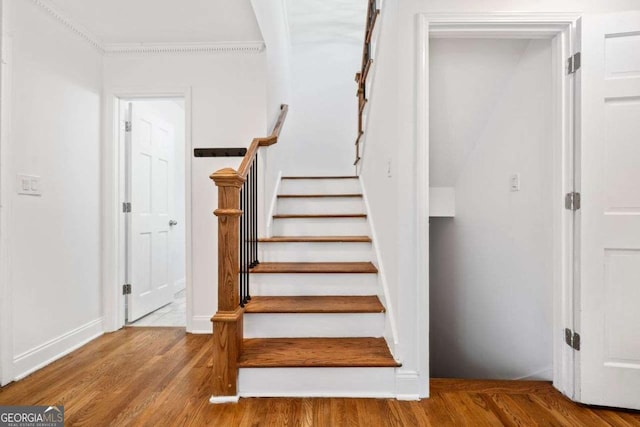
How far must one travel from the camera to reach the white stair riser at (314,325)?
2.09 meters

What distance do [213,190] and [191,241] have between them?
18.1 inches

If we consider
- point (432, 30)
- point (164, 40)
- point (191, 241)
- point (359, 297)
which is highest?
point (164, 40)

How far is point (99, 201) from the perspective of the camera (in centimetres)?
287

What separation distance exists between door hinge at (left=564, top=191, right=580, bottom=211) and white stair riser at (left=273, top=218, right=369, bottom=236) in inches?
57.0

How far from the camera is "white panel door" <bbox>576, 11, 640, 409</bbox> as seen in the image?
1695 mm

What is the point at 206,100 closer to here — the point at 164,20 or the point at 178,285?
the point at 164,20

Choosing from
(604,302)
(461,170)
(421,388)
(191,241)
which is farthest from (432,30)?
(191,241)

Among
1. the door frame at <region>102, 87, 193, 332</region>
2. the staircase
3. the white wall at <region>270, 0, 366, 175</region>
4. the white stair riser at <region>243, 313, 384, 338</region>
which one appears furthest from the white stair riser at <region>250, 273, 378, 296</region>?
the white wall at <region>270, 0, 366, 175</region>

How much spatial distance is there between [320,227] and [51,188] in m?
1.95

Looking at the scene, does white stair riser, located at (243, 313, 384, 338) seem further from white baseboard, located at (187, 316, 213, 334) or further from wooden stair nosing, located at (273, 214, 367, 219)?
wooden stair nosing, located at (273, 214, 367, 219)

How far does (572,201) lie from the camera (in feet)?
5.89

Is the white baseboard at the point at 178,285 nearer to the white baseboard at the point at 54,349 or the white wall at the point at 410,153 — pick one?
the white baseboard at the point at 54,349

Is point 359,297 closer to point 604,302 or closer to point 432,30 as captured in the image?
point 604,302

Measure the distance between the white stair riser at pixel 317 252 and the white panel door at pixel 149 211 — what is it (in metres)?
1.33
